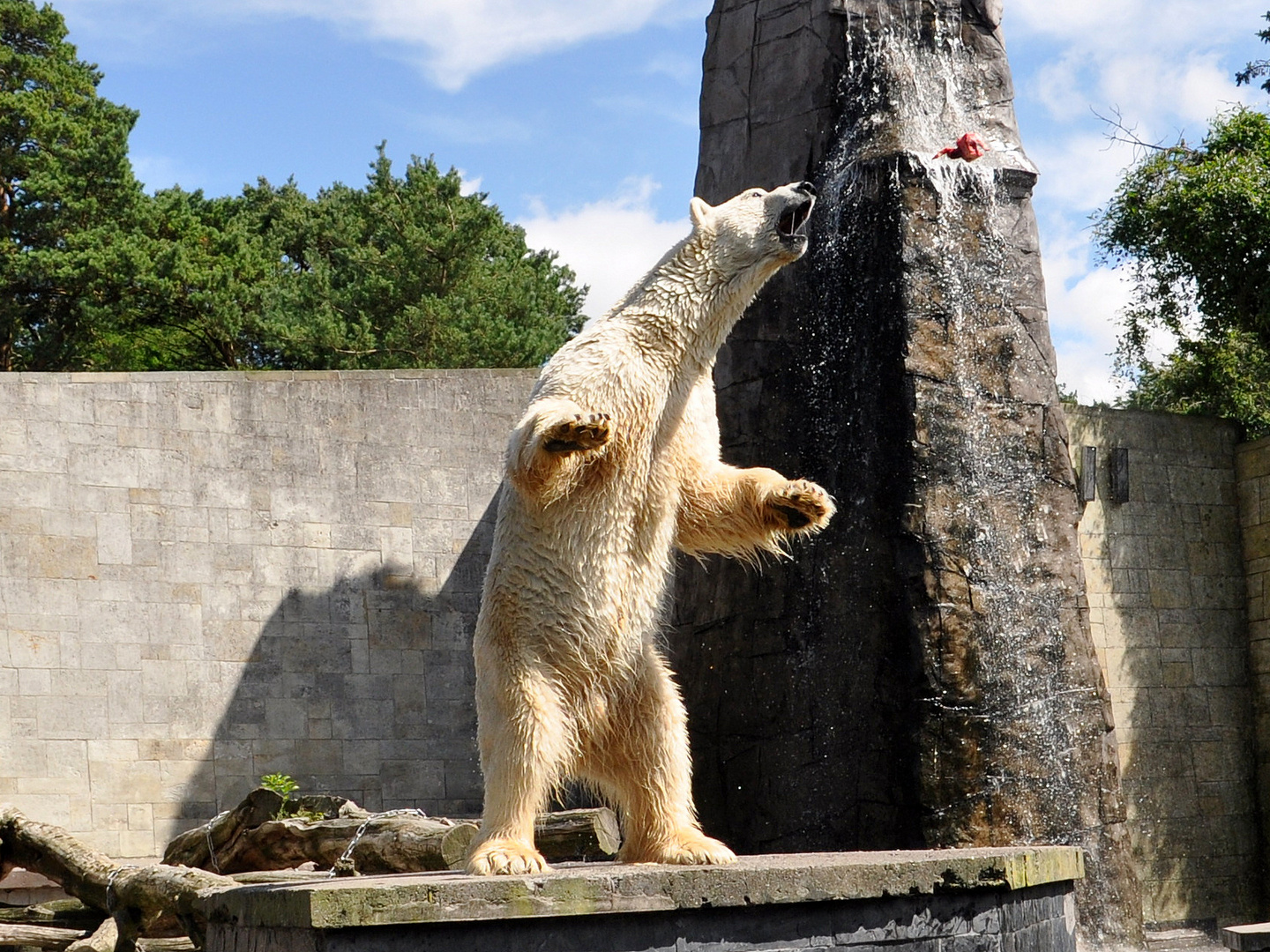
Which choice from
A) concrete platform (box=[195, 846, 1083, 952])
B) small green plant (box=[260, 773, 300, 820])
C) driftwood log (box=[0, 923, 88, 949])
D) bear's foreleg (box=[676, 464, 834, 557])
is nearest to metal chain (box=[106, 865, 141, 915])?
driftwood log (box=[0, 923, 88, 949])

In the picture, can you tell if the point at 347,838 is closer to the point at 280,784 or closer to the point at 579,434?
the point at 280,784

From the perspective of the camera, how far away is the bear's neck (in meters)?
4.69

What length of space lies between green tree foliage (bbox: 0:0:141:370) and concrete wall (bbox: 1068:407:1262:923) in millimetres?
15626

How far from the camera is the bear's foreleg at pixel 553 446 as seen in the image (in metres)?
4.12

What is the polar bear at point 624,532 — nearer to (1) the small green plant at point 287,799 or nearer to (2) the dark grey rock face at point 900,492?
(2) the dark grey rock face at point 900,492

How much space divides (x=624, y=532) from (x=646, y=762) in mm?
711

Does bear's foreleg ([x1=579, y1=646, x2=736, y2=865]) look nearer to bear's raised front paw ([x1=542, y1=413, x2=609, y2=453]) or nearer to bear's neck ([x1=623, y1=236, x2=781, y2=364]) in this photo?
bear's raised front paw ([x1=542, y1=413, x2=609, y2=453])

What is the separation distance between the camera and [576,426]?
410 cm

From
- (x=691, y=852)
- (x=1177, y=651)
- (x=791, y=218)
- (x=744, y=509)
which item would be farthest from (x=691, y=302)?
(x=1177, y=651)

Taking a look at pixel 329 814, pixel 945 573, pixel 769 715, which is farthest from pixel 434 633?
pixel 945 573

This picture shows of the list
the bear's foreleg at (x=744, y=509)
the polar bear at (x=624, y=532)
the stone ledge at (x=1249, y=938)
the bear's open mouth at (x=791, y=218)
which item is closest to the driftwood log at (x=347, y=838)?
the polar bear at (x=624, y=532)

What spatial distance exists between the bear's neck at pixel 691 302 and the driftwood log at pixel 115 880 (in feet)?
12.7

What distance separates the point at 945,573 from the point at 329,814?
14.4ft

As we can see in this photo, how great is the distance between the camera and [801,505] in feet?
15.3
